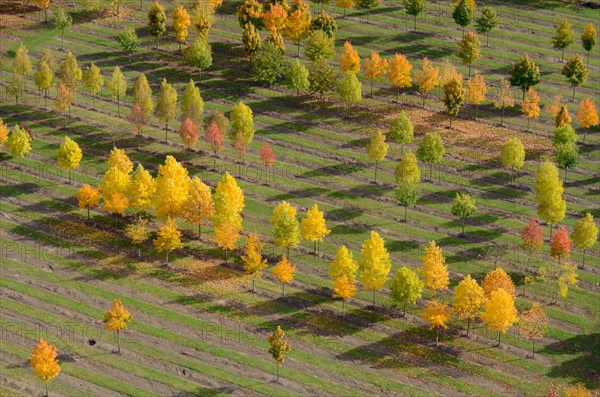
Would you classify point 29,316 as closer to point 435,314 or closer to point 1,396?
point 1,396

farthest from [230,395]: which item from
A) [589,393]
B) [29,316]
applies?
[589,393]

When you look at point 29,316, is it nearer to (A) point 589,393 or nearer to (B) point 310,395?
(B) point 310,395

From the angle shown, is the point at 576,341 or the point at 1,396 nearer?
the point at 1,396

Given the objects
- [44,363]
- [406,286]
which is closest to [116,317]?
[44,363]

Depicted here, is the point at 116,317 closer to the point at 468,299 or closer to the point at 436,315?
the point at 436,315

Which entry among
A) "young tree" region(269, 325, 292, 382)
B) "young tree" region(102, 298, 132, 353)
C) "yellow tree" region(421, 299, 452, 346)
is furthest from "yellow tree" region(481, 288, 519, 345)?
"young tree" region(102, 298, 132, 353)
